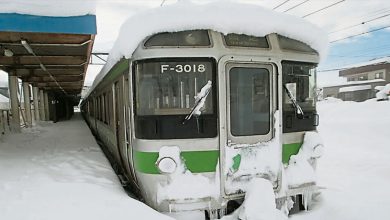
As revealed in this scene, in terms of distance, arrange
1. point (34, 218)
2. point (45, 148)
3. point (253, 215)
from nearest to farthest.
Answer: point (34, 218) < point (253, 215) < point (45, 148)

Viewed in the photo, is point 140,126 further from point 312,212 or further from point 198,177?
point 312,212

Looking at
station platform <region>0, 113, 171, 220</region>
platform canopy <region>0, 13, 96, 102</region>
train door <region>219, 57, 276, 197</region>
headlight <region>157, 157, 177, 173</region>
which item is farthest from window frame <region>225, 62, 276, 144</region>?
platform canopy <region>0, 13, 96, 102</region>

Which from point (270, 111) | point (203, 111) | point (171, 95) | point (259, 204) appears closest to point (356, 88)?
point (270, 111)

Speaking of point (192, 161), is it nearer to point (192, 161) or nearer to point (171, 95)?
point (192, 161)

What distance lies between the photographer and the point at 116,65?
4.49 meters

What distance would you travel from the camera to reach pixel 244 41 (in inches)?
141

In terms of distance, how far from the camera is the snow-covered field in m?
3.21

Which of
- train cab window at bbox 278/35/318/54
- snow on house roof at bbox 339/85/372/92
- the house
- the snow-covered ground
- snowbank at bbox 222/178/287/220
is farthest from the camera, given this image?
the house

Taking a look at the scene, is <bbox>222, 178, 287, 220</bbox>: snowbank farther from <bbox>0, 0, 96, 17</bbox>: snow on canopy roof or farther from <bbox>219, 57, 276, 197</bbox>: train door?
<bbox>0, 0, 96, 17</bbox>: snow on canopy roof

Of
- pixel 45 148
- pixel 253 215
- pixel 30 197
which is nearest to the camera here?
pixel 253 215

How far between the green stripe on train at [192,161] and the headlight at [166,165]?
0.10 metres

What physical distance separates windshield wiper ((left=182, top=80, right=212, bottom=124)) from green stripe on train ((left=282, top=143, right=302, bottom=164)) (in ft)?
4.09

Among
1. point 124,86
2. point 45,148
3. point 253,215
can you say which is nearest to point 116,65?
point 124,86

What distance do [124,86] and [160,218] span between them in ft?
5.90
